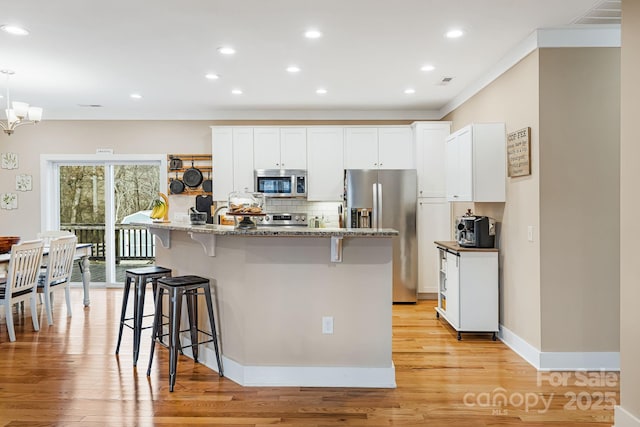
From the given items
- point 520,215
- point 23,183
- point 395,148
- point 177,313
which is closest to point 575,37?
point 520,215

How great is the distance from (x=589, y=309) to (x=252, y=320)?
262 cm

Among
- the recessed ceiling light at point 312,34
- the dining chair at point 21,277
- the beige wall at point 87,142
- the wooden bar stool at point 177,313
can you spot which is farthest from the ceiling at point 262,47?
the wooden bar stool at point 177,313

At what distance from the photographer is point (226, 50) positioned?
3969 mm

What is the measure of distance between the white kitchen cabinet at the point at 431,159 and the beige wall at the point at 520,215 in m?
1.48

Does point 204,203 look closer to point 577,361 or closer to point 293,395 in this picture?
point 293,395

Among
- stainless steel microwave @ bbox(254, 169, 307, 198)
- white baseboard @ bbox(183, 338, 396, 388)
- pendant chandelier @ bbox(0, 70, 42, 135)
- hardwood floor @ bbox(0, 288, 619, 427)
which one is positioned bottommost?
hardwood floor @ bbox(0, 288, 619, 427)

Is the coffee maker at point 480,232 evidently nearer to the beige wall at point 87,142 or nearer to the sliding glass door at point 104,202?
the beige wall at point 87,142

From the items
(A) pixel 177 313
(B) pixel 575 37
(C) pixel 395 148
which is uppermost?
(B) pixel 575 37

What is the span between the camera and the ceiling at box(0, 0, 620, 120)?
124 inches

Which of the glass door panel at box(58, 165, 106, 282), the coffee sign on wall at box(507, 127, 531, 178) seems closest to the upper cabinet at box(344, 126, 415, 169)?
the coffee sign on wall at box(507, 127, 531, 178)

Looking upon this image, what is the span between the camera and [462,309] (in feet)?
14.0

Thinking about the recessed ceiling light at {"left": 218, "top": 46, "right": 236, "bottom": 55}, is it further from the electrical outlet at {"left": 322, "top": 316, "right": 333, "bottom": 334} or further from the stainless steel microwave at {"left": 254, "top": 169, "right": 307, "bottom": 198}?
the electrical outlet at {"left": 322, "top": 316, "right": 333, "bottom": 334}

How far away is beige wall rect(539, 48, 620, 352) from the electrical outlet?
1.72m

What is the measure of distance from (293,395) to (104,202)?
17.0 feet
